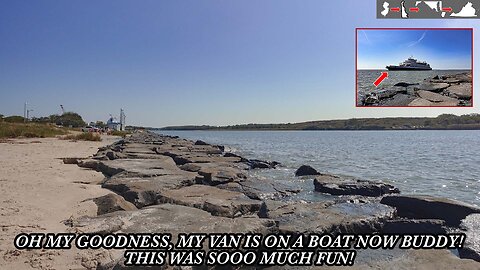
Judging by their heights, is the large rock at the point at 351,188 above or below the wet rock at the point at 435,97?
below

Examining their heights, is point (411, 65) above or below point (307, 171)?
above

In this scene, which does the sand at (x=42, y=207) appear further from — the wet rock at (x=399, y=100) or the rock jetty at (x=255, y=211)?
the wet rock at (x=399, y=100)

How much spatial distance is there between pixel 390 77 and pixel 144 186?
5533 millimetres

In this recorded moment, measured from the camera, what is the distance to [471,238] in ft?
14.7

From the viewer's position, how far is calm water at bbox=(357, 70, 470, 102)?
645 cm

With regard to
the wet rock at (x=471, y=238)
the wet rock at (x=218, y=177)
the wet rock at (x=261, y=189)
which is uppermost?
the wet rock at (x=218, y=177)

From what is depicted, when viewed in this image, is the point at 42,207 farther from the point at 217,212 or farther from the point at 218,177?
the point at 218,177

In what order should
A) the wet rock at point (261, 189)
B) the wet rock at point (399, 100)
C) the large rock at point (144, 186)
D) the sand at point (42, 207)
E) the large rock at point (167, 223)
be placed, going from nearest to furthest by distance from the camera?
the sand at point (42, 207)
the large rock at point (167, 223)
the large rock at point (144, 186)
the wet rock at point (399, 100)
the wet rock at point (261, 189)

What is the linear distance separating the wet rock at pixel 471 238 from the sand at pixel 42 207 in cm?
443

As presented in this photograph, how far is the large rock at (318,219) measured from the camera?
14.2 feet

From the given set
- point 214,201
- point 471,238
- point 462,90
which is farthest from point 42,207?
point 462,90

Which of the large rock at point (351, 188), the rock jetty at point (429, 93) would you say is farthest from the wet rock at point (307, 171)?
the rock jetty at point (429, 93)

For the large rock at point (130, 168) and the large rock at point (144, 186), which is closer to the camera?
the large rock at point (144, 186)

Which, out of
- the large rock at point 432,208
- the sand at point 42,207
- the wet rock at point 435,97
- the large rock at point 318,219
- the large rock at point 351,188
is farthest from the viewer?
the large rock at point 351,188
